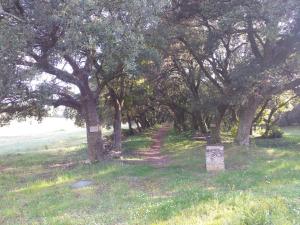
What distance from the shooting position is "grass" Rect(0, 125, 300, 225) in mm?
7709


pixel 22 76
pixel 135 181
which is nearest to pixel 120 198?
pixel 135 181

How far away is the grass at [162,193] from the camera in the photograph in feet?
25.3

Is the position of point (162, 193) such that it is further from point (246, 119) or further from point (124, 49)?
point (246, 119)

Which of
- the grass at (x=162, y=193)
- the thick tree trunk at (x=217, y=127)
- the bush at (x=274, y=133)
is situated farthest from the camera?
the bush at (x=274, y=133)

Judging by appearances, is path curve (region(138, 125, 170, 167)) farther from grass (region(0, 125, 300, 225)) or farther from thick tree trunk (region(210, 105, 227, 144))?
thick tree trunk (region(210, 105, 227, 144))

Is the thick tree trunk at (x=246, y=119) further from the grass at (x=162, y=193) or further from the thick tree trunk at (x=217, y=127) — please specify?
the thick tree trunk at (x=217, y=127)

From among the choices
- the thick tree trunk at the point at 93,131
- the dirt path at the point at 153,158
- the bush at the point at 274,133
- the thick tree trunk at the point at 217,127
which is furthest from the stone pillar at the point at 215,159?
the bush at the point at 274,133

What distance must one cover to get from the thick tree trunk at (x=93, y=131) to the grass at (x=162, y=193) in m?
1.60

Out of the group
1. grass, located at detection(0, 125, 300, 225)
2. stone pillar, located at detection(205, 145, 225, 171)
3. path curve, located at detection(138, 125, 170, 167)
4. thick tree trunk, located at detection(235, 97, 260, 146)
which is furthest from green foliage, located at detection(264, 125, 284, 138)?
stone pillar, located at detection(205, 145, 225, 171)

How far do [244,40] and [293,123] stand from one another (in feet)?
127

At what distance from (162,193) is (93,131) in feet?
26.6

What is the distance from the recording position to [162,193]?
12.2 metres

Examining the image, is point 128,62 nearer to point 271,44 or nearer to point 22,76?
point 22,76

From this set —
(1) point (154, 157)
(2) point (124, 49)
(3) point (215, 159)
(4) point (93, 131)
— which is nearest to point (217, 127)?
(1) point (154, 157)
